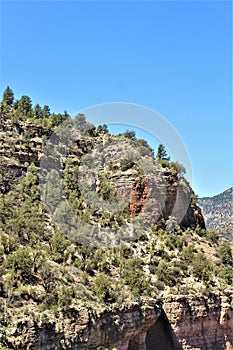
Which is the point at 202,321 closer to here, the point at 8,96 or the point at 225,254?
the point at 225,254

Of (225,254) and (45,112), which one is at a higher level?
(45,112)

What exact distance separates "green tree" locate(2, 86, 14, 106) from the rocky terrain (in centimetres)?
27

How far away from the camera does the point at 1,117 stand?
152ft

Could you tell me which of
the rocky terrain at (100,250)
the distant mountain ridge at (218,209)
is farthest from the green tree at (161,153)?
the distant mountain ridge at (218,209)

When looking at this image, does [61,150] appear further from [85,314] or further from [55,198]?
[85,314]

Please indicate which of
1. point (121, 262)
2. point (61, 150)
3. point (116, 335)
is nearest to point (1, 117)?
point (61, 150)

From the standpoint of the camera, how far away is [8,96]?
5344 cm

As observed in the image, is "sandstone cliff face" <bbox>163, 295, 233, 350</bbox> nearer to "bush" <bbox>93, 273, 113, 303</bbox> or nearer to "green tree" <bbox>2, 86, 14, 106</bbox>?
"bush" <bbox>93, 273, 113, 303</bbox>

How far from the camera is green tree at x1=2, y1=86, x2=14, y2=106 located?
52941 mm

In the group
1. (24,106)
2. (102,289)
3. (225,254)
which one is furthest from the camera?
(24,106)

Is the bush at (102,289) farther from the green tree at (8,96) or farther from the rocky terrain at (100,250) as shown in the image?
the green tree at (8,96)

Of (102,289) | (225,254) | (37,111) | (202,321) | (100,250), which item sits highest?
(37,111)

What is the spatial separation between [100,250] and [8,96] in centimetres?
2912

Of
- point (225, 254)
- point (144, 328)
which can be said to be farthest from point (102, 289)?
point (225, 254)
